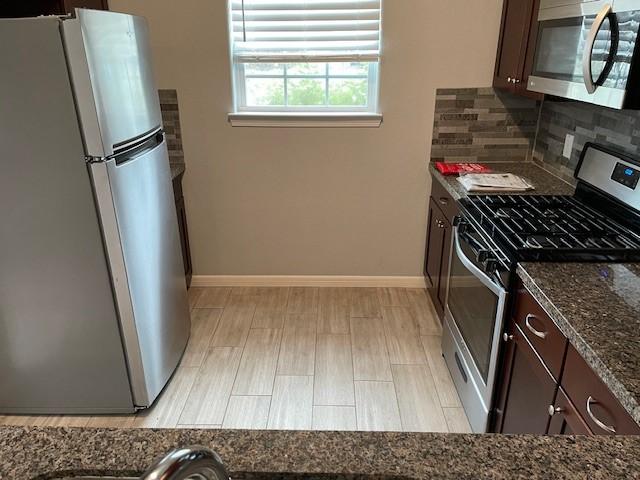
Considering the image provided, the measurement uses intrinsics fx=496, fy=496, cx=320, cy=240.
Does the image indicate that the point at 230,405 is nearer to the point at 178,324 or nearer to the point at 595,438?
the point at 178,324

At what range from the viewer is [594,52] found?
5.45 feet

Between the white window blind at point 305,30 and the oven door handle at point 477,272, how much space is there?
131cm

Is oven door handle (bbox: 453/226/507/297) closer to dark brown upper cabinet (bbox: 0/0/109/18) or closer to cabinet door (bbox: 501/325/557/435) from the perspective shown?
cabinet door (bbox: 501/325/557/435)

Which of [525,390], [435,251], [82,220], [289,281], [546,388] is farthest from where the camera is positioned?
[289,281]

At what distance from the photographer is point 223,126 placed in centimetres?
304

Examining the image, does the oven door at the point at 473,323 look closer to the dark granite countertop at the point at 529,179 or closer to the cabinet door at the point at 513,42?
the dark granite countertop at the point at 529,179

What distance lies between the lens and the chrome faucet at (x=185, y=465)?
0.52m

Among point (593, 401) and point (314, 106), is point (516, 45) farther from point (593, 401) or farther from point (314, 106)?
point (593, 401)

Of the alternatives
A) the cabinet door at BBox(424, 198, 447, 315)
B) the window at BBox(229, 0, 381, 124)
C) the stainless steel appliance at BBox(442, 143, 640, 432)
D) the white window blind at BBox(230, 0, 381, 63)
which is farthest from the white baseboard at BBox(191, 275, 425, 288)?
the white window blind at BBox(230, 0, 381, 63)

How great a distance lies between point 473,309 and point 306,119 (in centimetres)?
158

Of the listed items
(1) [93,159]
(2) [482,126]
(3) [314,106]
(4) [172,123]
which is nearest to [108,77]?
(1) [93,159]

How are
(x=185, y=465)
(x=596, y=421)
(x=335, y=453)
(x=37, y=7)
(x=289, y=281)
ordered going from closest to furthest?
(x=185, y=465) < (x=335, y=453) < (x=596, y=421) < (x=37, y=7) < (x=289, y=281)

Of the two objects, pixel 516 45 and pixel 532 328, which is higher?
pixel 516 45

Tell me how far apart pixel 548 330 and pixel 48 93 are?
179 cm
